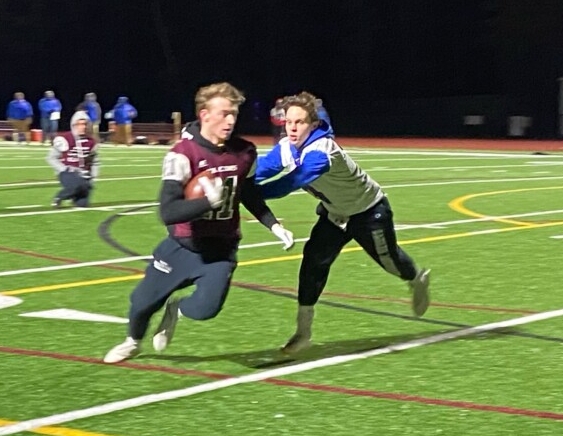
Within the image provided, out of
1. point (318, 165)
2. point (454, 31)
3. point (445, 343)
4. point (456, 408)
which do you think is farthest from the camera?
point (454, 31)

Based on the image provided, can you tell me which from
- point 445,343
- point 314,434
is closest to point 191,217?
point 314,434

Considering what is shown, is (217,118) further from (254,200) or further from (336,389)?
(336,389)

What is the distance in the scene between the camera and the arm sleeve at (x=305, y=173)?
680cm

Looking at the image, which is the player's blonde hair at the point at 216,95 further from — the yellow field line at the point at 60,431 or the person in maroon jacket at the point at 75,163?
the person in maroon jacket at the point at 75,163

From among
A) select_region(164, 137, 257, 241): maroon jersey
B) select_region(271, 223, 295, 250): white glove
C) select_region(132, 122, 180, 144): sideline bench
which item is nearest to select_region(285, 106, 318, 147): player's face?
select_region(164, 137, 257, 241): maroon jersey

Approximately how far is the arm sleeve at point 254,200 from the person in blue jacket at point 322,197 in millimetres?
63

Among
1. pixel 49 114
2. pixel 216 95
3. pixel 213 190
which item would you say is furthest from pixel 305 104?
pixel 49 114

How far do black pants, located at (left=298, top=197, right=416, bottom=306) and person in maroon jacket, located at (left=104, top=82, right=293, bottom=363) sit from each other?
0.62 m

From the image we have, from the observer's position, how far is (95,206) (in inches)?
646

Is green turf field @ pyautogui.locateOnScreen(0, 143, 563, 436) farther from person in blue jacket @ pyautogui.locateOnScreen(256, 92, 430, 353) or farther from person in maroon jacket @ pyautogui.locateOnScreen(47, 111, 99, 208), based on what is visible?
person in maroon jacket @ pyautogui.locateOnScreen(47, 111, 99, 208)

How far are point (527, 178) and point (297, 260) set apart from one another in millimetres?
11922

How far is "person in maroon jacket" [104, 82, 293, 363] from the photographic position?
639cm

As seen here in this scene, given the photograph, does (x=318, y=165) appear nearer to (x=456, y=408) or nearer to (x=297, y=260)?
(x=456, y=408)

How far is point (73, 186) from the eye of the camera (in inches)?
625
